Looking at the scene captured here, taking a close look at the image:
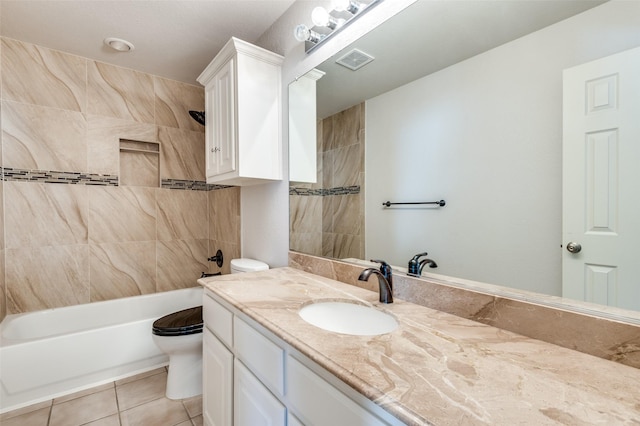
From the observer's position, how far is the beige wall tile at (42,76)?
82.1 inches

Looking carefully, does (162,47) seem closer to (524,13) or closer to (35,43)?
(35,43)

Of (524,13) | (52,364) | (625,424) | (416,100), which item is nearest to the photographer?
(625,424)

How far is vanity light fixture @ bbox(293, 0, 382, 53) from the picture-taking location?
51.9 inches

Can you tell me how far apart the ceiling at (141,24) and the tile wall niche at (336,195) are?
93cm

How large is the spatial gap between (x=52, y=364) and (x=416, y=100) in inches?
102

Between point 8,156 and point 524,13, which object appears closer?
point 524,13

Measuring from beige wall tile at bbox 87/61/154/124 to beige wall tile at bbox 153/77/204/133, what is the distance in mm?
67

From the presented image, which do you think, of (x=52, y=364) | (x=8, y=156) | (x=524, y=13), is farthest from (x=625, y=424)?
(x=8, y=156)

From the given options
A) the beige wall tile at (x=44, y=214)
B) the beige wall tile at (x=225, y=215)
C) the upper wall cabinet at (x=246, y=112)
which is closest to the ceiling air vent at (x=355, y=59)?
the upper wall cabinet at (x=246, y=112)

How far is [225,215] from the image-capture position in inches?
106

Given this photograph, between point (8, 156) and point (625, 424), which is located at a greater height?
point (8, 156)

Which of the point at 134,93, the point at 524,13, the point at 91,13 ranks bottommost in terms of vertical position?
the point at 524,13

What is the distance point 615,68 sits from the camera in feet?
2.27

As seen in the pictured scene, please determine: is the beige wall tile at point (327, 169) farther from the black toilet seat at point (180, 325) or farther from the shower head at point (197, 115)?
the shower head at point (197, 115)
